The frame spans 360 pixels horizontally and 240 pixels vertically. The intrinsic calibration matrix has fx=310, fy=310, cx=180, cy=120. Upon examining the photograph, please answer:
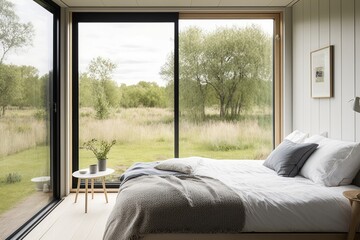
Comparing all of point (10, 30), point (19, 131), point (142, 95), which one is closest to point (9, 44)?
point (10, 30)

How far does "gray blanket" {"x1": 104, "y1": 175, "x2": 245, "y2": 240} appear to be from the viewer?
199 cm

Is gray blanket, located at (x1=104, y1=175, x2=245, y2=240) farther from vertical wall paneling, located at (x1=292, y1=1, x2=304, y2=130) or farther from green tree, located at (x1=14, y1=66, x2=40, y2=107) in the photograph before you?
vertical wall paneling, located at (x1=292, y1=1, x2=304, y2=130)

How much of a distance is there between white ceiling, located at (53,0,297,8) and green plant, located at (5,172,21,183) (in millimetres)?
2169

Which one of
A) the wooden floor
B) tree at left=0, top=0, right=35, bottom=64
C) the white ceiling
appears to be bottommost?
the wooden floor

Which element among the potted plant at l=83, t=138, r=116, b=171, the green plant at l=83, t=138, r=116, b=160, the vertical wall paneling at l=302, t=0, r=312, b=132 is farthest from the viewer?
the green plant at l=83, t=138, r=116, b=160

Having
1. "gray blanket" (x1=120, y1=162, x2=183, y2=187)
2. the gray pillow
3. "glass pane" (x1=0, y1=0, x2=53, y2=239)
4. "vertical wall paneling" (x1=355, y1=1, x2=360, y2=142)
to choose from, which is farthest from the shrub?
"vertical wall paneling" (x1=355, y1=1, x2=360, y2=142)

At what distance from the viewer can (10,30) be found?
278cm

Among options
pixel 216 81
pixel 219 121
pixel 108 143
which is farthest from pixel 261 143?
pixel 108 143

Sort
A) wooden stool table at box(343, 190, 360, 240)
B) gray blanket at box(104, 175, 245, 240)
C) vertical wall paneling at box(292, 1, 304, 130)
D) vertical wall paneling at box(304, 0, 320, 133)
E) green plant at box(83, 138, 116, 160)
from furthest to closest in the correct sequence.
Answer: green plant at box(83, 138, 116, 160) → vertical wall paneling at box(292, 1, 304, 130) → vertical wall paneling at box(304, 0, 320, 133) → gray blanket at box(104, 175, 245, 240) → wooden stool table at box(343, 190, 360, 240)

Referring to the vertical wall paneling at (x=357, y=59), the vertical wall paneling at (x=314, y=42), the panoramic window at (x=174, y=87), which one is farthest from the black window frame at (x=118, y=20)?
the vertical wall paneling at (x=357, y=59)

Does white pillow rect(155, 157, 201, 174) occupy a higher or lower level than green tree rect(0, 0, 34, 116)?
lower

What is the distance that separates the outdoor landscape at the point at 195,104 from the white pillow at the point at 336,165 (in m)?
1.70

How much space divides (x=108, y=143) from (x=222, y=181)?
2.17 m

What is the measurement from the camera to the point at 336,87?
298 cm
